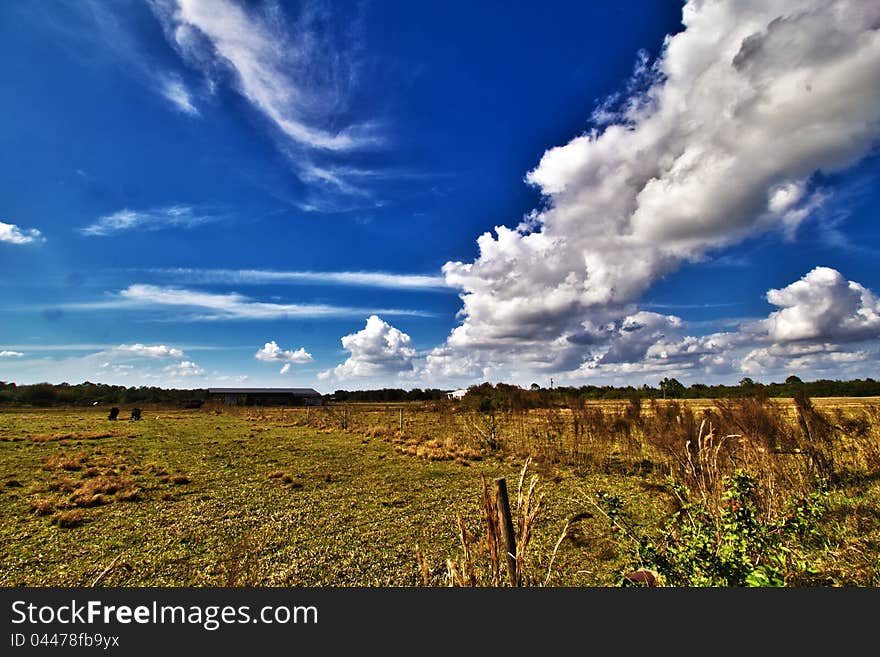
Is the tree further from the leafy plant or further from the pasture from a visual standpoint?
the leafy plant

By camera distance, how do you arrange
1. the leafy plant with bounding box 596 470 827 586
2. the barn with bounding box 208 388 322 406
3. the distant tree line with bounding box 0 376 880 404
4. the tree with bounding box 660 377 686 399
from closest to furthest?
the leafy plant with bounding box 596 470 827 586, the distant tree line with bounding box 0 376 880 404, the tree with bounding box 660 377 686 399, the barn with bounding box 208 388 322 406

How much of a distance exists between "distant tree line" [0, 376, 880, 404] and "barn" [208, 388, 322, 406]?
561 cm

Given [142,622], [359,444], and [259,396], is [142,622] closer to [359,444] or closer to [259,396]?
[359,444]

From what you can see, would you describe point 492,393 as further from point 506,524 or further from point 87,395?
point 87,395

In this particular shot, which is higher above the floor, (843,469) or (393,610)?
(393,610)

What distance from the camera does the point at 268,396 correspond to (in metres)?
98.8

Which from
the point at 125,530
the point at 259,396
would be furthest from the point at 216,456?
the point at 259,396

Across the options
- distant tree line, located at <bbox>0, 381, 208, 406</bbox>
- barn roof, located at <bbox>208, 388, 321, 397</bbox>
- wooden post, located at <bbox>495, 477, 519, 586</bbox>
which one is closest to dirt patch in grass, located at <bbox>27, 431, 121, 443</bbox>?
wooden post, located at <bbox>495, 477, 519, 586</bbox>

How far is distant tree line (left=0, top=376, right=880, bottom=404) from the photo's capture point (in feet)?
69.9

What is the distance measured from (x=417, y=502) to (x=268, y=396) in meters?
97.5

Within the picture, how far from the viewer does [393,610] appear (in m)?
2.02

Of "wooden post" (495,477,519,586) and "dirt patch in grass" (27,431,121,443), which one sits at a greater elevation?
"wooden post" (495,477,519,586)

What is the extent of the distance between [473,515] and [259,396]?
98067mm

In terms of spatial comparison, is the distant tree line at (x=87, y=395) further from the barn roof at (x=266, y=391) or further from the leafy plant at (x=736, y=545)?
the leafy plant at (x=736, y=545)
